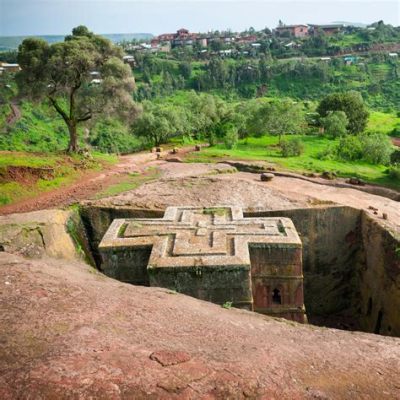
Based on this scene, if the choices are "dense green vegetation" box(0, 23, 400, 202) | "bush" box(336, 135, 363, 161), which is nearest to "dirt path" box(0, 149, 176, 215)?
"dense green vegetation" box(0, 23, 400, 202)

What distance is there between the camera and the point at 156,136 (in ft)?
108

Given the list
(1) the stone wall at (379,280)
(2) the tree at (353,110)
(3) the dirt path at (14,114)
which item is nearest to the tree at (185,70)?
(3) the dirt path at (14,114)

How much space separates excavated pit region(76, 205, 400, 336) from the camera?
45.9 feet

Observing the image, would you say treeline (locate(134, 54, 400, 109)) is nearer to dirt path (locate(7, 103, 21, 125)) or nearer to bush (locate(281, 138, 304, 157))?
dirt path (locate(7, 103, 21, 125))

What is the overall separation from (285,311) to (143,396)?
6.60 meters

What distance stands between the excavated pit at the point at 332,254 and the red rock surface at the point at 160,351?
19.9 feet

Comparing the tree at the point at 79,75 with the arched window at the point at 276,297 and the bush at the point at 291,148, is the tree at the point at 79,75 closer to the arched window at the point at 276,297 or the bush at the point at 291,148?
the bush at the point at 291,148

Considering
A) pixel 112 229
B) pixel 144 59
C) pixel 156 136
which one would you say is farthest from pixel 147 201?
pixel 144 59

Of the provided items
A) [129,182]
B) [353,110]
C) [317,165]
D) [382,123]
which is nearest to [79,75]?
Answer: [129,182]

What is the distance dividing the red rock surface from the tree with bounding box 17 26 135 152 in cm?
1335

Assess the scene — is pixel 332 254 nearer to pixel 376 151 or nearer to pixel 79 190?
pixel 79 190

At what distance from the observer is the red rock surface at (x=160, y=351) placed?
16.7 ft

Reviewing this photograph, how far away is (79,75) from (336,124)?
21.9 meters

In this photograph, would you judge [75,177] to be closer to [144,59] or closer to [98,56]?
[98,56]
